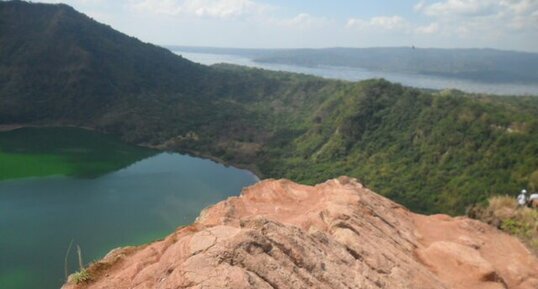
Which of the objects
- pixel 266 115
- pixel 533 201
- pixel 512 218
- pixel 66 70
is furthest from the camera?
pixel 266 115

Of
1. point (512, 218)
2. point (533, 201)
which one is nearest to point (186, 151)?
point (533, 201)

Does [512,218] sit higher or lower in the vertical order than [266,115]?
higher

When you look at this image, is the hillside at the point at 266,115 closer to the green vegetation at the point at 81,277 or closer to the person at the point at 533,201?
the person at the point at 533,201

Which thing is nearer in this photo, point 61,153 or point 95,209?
point 95,209

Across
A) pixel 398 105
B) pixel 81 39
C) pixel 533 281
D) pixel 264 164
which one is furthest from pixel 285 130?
pixel 533 281

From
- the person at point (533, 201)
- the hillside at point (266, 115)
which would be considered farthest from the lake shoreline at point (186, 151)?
the person at point (533, 201)

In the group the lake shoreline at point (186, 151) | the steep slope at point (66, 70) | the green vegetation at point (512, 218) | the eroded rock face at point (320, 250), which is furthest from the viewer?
the steep slope at point (66, 70)

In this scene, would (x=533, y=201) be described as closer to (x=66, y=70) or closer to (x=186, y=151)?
(x=186, y=151)

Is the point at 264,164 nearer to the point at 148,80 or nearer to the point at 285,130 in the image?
the point at 285,130
